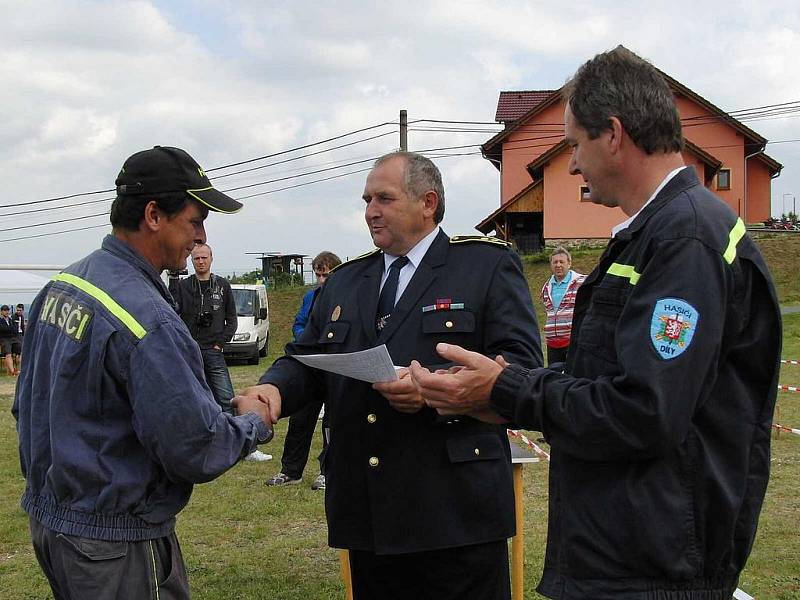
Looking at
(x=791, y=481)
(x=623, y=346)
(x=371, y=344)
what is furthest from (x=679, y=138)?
(x=791, y=481)

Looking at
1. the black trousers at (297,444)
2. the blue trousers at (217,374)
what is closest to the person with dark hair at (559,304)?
the black trousers at (297,444)

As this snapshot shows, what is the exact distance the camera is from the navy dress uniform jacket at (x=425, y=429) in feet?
10.0

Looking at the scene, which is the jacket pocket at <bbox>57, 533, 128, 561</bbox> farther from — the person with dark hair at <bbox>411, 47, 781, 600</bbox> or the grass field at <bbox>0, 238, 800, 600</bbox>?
the grass field at <bbox>0, 238, 800, 600</bbox>

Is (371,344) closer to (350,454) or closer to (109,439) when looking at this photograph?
(350,454)

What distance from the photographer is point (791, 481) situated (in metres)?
7.50

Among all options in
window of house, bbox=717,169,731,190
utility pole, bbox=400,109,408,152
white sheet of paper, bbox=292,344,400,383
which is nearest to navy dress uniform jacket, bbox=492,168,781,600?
white sheet of paper, bbox=292,344,400,383

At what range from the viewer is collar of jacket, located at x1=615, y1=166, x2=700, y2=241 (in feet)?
6.60

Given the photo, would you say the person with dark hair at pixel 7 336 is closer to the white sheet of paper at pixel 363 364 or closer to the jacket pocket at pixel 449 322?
the jacket pocket at pixel 449 322

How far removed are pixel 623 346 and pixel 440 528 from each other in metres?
1.38

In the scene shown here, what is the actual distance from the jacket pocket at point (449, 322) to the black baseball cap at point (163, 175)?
0.90m

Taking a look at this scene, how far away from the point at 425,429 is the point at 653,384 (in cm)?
139

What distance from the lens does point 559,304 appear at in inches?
373

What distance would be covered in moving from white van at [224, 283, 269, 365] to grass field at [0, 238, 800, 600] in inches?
456

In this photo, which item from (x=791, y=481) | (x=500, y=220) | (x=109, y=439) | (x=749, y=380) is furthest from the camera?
(x=500, y=220)
